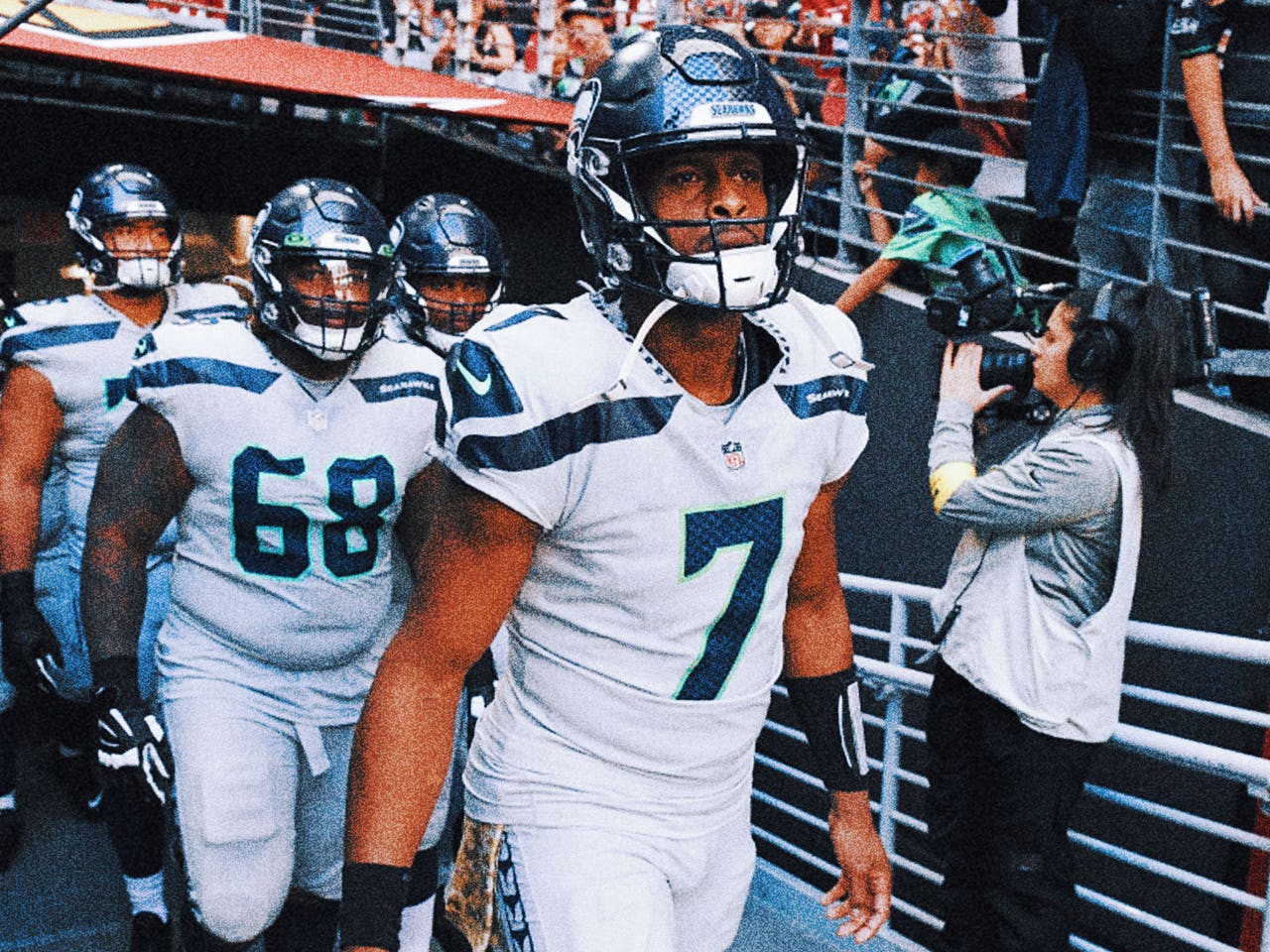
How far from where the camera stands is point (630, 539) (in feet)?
6.63

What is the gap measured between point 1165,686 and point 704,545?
3131 millimetres

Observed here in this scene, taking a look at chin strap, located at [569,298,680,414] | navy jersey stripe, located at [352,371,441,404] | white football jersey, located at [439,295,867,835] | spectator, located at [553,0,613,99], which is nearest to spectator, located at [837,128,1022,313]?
navy jersey stripe, located at [352,371,441,404]

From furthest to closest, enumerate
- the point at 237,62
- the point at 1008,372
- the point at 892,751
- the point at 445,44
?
1. the point at 445,44
2. the point at 237,62
3. the point at 892,751
4. the point at 1008,372

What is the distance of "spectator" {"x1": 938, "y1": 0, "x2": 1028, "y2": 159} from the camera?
568 cm

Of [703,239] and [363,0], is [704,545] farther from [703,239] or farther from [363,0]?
[363,0]

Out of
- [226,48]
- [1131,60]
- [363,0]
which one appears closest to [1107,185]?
[1131,60]

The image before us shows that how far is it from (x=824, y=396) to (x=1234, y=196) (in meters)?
2.84

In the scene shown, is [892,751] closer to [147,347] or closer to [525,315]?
[147,347]

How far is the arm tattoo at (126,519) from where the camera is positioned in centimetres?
328

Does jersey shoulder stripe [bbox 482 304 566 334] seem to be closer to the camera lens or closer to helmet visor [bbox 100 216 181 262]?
the camera lens

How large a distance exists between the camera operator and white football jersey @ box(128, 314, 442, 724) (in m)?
1.51

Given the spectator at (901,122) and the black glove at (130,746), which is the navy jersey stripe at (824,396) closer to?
the black glove at (130,746)

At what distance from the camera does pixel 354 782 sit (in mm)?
1971

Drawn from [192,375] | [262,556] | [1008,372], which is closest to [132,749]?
[262,556]
